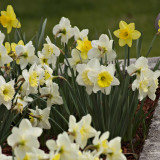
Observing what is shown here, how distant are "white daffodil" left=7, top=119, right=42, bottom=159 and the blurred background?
14.0 feet

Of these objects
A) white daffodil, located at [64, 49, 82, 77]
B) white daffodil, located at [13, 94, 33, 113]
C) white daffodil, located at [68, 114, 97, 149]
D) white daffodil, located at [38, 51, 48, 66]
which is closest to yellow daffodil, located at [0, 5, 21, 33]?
white daffodil, located at [38, 51, 48, 66]

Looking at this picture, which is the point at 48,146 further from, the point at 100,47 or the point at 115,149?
the point at 100,47

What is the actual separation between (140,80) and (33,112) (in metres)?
0.61

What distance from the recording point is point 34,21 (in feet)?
21.1

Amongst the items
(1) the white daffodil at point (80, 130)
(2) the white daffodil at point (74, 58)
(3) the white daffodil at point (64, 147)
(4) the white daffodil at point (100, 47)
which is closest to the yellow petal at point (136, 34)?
(4) the white daffodil at point (100, 47)

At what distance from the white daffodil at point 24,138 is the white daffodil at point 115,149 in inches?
10.6

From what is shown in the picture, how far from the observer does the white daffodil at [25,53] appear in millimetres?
2354

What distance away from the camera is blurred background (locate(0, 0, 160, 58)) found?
611 centimetres

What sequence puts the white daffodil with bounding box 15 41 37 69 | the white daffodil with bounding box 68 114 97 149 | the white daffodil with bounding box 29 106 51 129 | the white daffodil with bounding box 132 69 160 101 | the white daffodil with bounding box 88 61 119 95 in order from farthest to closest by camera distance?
the white daffodil with bounding box 15 41 37 69 < the white daffodil with bounding box 29 106 51 129 < the white daffodil with bounding box 132 69 160 101 < the white daffodil with bounding box 88 61 119 95 < the white daffodil with bounding box 68 114 97 149

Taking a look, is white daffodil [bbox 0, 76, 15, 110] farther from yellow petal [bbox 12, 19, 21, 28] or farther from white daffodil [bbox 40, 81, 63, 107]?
yellow petal [bbox 12, 19, 21, 28]

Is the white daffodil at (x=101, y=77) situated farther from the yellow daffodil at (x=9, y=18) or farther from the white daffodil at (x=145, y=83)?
the yellow daffodil at (x=9, y=18)

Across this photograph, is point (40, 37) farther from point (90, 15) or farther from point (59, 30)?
point (90, 15)

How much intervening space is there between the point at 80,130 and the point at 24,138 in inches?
10.4

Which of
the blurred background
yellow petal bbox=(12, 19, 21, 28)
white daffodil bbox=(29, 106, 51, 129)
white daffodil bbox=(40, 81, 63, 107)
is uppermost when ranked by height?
yellow petal bbox=(12, 19, 21, 28)
